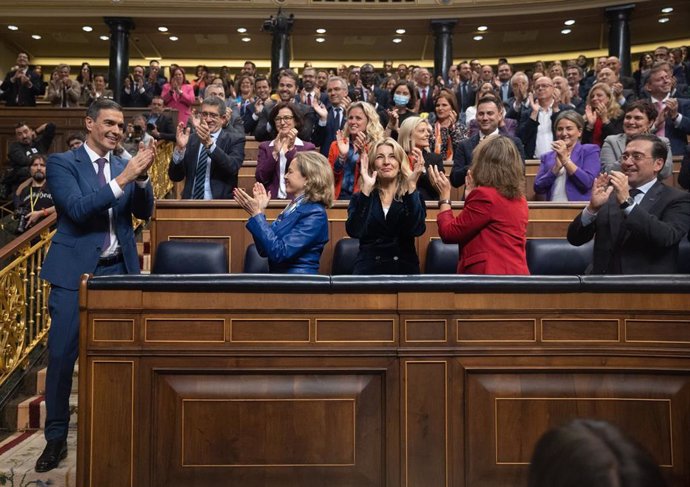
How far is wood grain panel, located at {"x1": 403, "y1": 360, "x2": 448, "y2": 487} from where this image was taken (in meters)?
1.92

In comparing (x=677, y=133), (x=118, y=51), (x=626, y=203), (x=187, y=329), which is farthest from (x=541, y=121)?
(x=118, y=51)

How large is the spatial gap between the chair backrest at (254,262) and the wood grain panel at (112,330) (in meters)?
1.42

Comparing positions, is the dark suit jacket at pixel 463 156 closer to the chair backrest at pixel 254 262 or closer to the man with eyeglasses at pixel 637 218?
the chair backrest at pixel 254 262

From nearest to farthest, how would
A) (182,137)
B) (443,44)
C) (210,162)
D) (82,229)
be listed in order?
(82,229) < (182,137) < (210,162) < (443,44)

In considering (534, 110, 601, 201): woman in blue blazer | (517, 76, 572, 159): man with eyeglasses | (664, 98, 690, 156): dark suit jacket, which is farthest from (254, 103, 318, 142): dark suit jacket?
(664, 98, 690, 156): dark suit jacket

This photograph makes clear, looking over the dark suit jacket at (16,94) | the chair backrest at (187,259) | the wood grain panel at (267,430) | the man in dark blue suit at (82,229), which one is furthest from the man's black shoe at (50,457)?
the dark suit jacket at (16,94)

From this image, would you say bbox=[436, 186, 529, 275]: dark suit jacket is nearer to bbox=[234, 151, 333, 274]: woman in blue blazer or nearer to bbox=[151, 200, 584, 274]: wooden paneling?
bbox=[234, 151, 333, 274]: woman in blue blazer

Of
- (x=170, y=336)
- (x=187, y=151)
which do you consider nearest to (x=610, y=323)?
(x=170, y=336)

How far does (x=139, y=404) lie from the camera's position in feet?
6.38

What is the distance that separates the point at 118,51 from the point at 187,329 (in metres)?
11.4

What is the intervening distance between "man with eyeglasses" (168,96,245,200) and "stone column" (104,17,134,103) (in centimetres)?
864

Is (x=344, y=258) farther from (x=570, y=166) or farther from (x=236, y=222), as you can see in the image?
(x=570, y=166)

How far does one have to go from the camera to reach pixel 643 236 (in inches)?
98.6

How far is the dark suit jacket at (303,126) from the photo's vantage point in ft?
16.7
